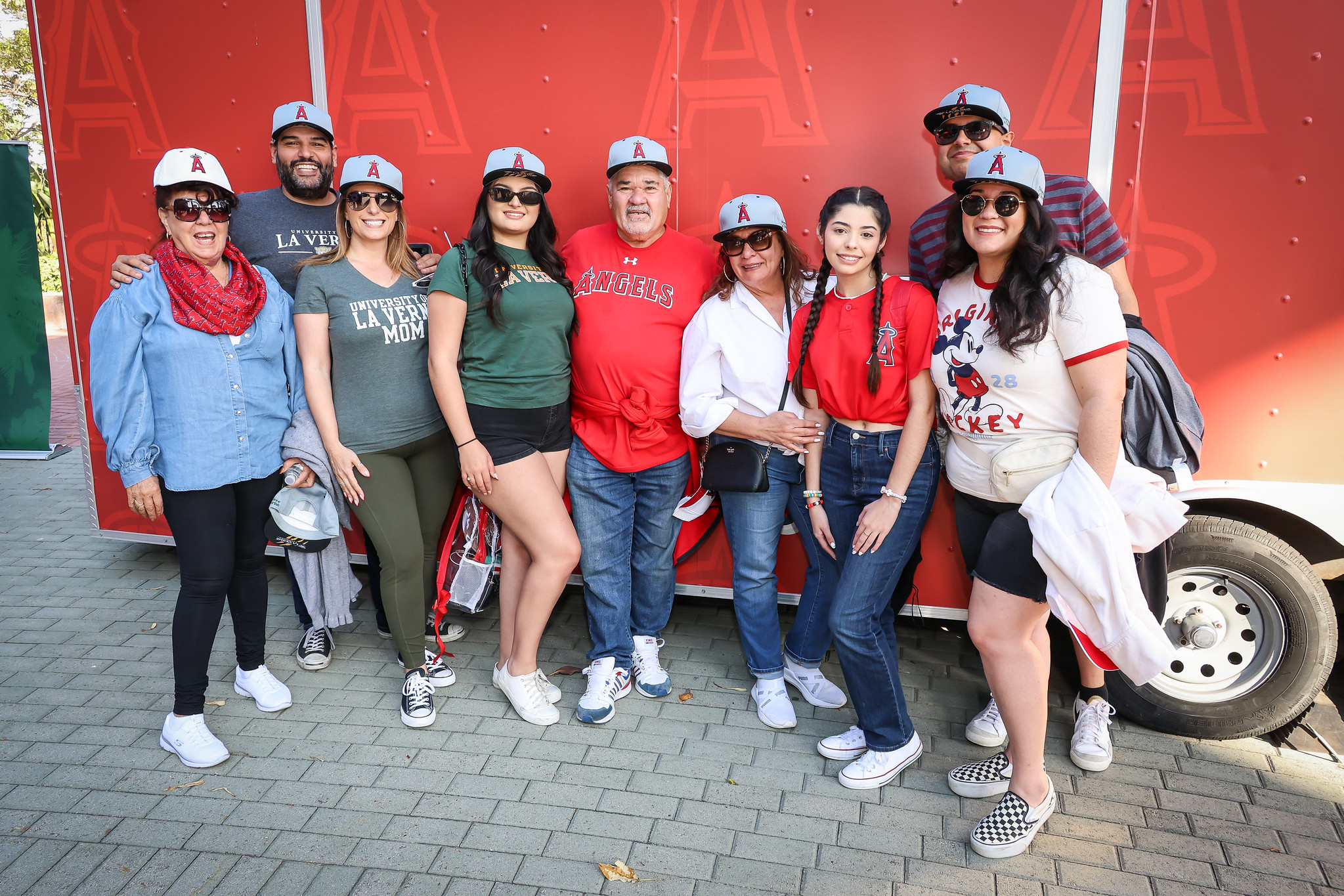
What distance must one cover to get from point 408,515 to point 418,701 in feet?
2.48

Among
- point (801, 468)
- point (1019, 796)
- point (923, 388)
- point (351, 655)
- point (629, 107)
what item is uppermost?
point (629, 107)

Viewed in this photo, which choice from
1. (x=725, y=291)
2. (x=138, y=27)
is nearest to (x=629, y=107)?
(x=725, y=291)

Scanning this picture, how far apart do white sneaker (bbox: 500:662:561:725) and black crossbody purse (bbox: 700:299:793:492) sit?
109cm

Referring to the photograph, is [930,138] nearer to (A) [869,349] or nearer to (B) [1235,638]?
(A) [869,349]

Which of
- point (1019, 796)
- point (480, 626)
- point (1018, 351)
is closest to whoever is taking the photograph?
point (1018, 351)

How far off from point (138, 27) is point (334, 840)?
12.6ft

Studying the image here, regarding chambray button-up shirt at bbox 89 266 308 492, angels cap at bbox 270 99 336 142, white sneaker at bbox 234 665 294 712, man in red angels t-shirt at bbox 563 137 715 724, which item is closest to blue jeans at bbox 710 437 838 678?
man in red angels t-shirt at bbox 563 137 715 724

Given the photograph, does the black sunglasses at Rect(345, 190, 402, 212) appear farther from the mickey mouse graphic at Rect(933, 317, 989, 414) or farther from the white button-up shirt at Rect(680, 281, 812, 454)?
the mickey mouse graphic at Rect(933, 317, 989, 414)

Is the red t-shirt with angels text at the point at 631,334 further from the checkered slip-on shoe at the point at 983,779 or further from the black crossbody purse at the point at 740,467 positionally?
the checkered slip-on shoe at the point at 983,779

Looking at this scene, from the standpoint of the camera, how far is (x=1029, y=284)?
7.62 feet

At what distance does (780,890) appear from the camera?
2389 millimetres

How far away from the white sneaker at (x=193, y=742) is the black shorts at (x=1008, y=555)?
2.77 meters

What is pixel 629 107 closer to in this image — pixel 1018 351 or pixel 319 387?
pixel 319 387

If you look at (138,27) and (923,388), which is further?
(138,27)
